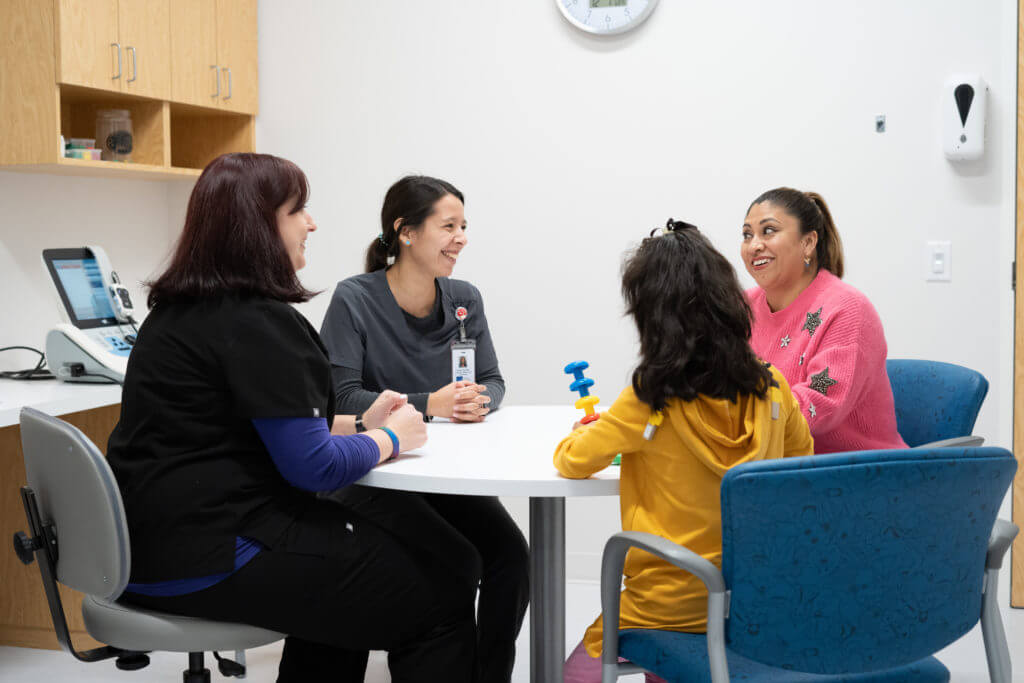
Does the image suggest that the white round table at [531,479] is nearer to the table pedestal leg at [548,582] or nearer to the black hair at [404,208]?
the table pedestal leg at [548,582]

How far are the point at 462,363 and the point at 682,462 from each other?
956mm

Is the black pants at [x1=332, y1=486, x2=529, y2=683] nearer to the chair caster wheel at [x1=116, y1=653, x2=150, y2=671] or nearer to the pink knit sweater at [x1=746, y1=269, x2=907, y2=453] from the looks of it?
the chair caster wheel at [x1=116, y1=653, x2=150, y2=671]

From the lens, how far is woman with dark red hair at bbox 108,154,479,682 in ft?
5.38

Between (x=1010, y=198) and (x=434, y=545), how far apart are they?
220cm

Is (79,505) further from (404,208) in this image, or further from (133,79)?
(133,79)

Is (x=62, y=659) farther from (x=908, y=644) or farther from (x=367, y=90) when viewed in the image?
(x=908, y=644)

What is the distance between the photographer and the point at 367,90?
3.79 metres

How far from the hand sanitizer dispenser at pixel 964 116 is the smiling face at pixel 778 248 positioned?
116 centimetres

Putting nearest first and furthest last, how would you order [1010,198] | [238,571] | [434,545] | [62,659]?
1. [238,571]
2. [434,545]
3. [62,659]
4. [1010,198]

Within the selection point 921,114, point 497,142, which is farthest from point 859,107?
point 497,142

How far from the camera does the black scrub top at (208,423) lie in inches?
64.2

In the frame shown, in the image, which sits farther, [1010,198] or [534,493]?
[1010,198]

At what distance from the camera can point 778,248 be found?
7.62 ft

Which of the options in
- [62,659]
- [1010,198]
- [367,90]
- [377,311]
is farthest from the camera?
[367,90]
